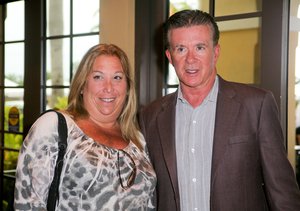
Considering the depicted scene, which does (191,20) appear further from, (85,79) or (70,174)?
(70,174)

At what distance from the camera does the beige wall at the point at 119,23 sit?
103 inches

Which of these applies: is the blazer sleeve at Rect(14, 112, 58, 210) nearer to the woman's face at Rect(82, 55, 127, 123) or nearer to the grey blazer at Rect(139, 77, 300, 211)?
the woman's face at Rect(82, 55, 127, 123)

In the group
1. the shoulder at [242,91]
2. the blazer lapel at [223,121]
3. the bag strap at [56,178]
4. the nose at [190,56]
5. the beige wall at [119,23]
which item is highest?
the beige wall at [119,23]

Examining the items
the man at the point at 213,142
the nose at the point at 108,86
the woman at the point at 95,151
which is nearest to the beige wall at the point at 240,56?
the man at the point at 213,142

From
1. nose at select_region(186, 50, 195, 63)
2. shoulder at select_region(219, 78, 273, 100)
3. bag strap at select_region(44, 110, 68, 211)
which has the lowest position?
bag strap at select_region(44, 110, 68, 211)

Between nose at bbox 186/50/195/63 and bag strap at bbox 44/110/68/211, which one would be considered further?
nose at bbox 186/50/195/63

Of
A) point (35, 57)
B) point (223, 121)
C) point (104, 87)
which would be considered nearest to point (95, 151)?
point (104, 87)

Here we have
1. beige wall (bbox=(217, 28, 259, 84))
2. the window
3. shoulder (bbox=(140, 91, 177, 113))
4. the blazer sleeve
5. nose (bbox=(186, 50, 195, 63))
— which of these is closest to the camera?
the blazer sleeve

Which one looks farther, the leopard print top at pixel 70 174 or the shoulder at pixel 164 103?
the shoulder at pixel 164 103

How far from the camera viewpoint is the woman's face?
1.71 meters

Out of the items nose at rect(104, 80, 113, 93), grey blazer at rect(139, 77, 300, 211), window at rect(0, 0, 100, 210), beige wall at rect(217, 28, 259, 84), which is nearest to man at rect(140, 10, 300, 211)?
grey blazer at rect(139, 77, 300, 211)

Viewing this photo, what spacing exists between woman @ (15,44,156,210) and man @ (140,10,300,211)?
0.15 m

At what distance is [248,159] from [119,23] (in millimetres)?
1440

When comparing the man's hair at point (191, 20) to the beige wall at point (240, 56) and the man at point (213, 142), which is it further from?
the beige wall at point (240, 56)
